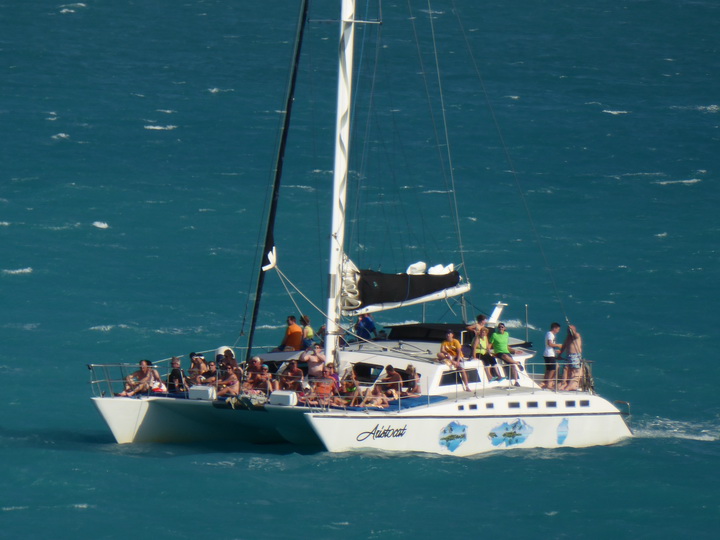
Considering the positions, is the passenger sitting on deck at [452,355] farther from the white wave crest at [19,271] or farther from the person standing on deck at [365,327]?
the white wave crest at [19,271]

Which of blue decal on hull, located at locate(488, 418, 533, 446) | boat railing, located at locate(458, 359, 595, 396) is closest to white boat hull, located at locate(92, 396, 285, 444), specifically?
boat railing, located at locate(458, 359, 595, 396)

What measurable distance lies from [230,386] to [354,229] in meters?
24.6

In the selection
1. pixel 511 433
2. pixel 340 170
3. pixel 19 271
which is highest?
pixel 340 170

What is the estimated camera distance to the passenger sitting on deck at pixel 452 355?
32.3 metres

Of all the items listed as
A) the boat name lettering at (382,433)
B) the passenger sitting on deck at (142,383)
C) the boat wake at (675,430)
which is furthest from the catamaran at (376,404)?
the boat wake at (675,430)

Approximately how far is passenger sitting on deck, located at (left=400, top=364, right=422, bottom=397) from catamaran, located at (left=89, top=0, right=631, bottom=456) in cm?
4

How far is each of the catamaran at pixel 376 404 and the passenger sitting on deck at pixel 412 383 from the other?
0.12ft

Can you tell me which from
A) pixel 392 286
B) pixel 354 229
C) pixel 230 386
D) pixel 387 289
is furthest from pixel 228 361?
pixel 354 229

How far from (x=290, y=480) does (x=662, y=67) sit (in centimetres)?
5572

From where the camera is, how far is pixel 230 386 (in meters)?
31.6

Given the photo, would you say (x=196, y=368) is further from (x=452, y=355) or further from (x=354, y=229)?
(x=354, y=229)

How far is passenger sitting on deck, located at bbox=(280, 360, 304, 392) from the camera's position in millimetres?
31594

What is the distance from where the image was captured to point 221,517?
92.8 feet

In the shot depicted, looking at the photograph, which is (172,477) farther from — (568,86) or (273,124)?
(568,86)
